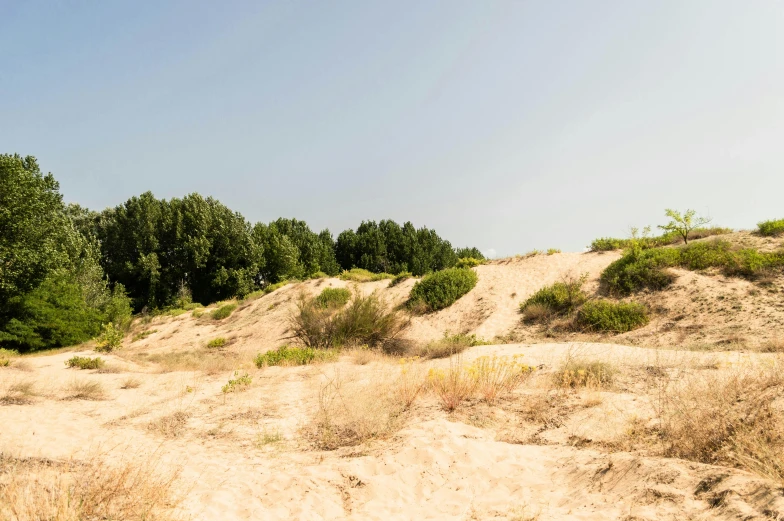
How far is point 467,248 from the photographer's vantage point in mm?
62094

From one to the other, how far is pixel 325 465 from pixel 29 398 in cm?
678

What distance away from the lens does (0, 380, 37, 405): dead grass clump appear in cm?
765

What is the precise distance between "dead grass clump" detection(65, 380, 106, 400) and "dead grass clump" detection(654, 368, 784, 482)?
939 cm

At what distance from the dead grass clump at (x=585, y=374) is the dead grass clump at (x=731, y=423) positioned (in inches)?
66.0

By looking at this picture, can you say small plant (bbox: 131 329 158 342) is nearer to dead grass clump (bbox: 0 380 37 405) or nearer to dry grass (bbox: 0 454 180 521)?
dead grass clump (bbox: 0 380 37 405)

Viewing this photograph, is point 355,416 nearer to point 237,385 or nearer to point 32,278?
point 237,385

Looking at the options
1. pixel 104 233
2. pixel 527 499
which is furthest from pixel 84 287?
pixel 527 499

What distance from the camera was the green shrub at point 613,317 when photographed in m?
14.3

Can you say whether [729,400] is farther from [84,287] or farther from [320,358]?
[84,287]

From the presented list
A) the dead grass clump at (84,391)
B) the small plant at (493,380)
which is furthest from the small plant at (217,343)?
the small plant at (493,380)

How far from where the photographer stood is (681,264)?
54.4 feet

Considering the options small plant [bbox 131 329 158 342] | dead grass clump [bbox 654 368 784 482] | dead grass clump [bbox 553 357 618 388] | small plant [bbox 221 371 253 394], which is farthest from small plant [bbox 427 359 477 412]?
small plant [bbox 131 329 158 342]

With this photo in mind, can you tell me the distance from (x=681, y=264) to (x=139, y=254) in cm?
4117

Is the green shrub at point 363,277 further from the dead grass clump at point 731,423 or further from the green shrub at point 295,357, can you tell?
the dead grass clump at point 731,423
